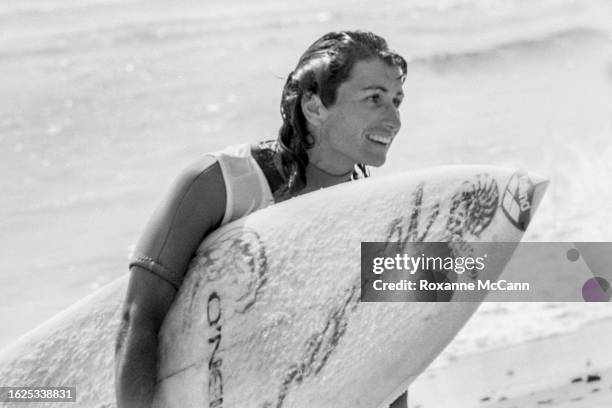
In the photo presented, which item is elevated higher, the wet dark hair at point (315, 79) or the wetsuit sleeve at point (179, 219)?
the wet dark hair at point (315, 79)

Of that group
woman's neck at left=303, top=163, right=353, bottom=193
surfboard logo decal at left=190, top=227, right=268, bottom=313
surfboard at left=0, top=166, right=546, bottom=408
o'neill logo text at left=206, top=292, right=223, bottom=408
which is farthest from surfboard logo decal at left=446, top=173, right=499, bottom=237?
o'neill logo text at left=206, top=292, right=223, bottom=408

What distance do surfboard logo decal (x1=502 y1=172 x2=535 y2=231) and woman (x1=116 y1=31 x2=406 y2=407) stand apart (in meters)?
0.32

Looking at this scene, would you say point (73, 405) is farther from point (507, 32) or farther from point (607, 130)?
point (507, 32)

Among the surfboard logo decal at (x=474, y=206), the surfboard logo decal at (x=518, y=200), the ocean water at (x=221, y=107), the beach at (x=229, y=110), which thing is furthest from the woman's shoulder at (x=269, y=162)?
the ocean water at (x=221, y=107)

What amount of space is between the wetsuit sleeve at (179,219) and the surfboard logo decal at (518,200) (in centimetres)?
65

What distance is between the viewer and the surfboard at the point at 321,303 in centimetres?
234

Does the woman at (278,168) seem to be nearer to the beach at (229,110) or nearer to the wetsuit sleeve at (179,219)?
the wetsuit sleeve at (179,219)

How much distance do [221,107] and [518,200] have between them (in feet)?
29.2

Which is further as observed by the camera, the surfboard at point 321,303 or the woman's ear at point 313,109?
the woman's ear at point 313,109

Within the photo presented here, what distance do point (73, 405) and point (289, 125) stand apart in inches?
34.2

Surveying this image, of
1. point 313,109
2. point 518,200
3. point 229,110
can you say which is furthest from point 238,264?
point 229,110

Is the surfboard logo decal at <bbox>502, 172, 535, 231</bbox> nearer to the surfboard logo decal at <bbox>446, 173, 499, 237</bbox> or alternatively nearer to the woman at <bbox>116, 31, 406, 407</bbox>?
the surfboard logo decal at <bbox>446, 173, 499, 237</bbox>

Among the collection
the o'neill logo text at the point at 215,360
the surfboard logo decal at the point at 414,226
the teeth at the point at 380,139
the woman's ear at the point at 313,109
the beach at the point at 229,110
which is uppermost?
the beach at the point at 229,110

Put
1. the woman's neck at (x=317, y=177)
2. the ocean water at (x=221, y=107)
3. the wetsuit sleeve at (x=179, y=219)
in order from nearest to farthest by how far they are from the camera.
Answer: the wetsuit sleeve at (x=179, y=219) → the woman's neck at (x=317, y=177) → the ocean water at (x=221, y=107)
